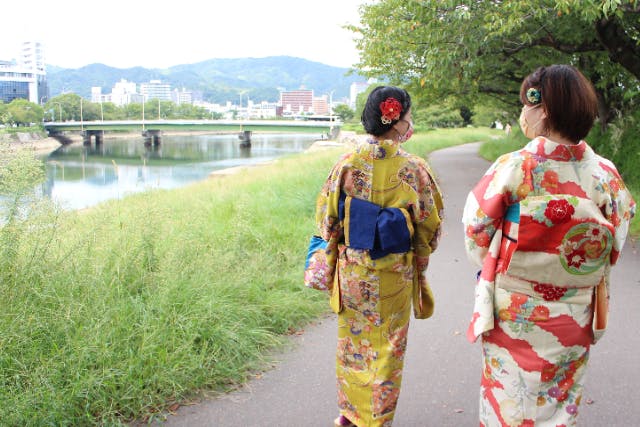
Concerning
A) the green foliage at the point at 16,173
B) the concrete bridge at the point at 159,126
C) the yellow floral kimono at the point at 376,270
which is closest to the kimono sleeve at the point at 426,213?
the yellow floral kimono at the point at 376,270

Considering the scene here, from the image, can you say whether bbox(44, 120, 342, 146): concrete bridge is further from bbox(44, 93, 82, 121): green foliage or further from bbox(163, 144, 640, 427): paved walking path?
bbox(163, 144, 640, 427): paved walking path

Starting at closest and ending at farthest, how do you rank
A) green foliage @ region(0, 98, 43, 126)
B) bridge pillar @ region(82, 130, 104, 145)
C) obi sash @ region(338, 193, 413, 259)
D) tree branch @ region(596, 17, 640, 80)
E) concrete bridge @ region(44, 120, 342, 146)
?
obi sash @ region(338, 193, 413, 259)
green foliage @ region(0, 98, 43, 126)
tree branch @ region(596, 17, 640, 80)
concrete bridge @ region(44, 120, 342, 146)
bridge pillar @ region(82, 130, 104, 145)

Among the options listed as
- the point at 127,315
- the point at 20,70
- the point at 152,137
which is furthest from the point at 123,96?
the point at 127,315

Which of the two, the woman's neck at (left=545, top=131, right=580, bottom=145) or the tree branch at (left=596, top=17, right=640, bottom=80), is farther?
the tree branch at (left=596, top=17, right=640, bottom=80)

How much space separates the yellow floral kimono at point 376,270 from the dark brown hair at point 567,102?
68 cm

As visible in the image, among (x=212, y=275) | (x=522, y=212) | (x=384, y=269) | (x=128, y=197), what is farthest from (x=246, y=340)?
(x=128, y=197)

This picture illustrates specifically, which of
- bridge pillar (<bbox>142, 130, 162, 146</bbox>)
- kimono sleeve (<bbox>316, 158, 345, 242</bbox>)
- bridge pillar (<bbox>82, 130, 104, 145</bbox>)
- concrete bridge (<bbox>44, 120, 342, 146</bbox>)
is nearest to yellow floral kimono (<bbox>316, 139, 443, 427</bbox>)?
kimono sleeve (<bbox>316, 158, 345, 242</bbox>)

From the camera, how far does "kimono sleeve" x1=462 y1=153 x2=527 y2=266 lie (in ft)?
6.70

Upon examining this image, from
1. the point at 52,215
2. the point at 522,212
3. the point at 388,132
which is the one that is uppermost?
the point at 388,132

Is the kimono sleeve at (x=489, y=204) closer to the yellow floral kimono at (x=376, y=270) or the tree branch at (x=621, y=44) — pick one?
the yellow floral kimono at (x=376, y=270)

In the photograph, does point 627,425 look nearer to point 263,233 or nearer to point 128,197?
point 263,233

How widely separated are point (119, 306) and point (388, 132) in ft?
6.99

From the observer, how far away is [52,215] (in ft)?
12.5

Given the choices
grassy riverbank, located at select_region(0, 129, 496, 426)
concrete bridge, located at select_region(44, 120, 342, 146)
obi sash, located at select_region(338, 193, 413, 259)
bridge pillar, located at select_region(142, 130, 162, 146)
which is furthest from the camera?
bridge pillar, located at select_region(142, 130, 162, 146)
